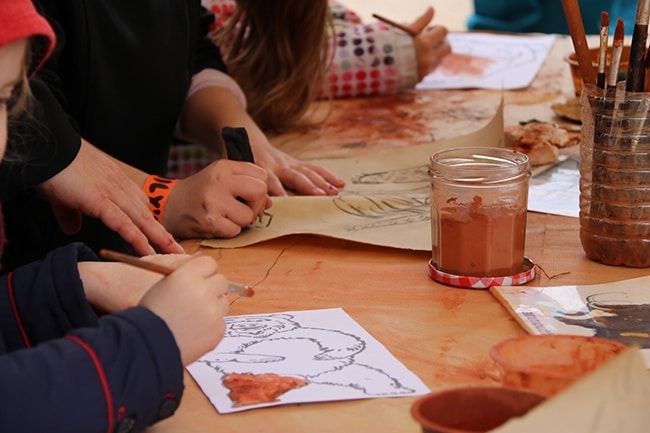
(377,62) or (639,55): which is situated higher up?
(639,55)

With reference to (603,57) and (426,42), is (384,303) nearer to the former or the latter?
(603,57)

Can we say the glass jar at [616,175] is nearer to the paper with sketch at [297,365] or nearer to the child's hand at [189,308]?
the paper with sketch at [297,365]

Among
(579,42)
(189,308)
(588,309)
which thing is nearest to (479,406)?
(189,308)

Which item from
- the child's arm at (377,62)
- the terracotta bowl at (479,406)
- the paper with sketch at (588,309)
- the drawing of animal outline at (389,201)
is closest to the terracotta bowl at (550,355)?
the terracotta bowl at (479,406)

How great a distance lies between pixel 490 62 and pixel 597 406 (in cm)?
173

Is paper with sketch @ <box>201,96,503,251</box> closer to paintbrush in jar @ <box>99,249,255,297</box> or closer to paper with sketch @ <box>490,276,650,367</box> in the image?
paper with sketch @ <box>490,276,650,367</box>

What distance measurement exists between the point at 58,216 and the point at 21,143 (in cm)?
12

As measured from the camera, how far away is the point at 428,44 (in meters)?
2.08

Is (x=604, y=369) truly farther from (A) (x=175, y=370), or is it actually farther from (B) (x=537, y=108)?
(B) (x=537, y=108)

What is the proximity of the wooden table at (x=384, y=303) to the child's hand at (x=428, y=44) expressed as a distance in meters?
0.81

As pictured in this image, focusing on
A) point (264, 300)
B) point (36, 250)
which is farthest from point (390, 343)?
point (36, 250)

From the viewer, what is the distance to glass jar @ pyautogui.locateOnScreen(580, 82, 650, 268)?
1.08m

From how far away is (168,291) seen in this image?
0.80m

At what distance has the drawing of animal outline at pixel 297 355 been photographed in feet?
2.81
